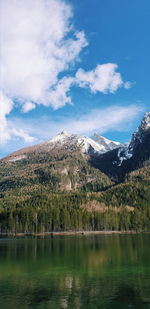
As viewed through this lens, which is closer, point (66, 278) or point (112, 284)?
point (112, 284)

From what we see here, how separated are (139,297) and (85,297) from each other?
7.88 metres

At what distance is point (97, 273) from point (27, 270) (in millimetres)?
16803

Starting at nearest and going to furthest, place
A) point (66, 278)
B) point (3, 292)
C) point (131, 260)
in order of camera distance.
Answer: point (3, 292)
point (66, 278)
point (131, 260)

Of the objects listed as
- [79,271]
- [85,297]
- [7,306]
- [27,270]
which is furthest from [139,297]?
[27,270]

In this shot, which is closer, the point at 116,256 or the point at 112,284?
the point at 112,284

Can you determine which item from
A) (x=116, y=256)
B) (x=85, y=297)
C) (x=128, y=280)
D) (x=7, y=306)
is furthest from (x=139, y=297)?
(x=116, y=256)

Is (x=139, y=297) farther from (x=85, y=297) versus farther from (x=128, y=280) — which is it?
(x=128, y=280)

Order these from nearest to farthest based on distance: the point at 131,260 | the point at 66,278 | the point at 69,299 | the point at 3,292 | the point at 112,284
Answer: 1. the point at 69,299
2. the point at 3,292
3. the point at 112,284
4. the point at 66,278
5. the point at 131,260

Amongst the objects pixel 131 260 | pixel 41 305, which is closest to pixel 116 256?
pixel 131 260

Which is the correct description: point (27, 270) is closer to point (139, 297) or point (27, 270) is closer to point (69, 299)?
point (69, 299)

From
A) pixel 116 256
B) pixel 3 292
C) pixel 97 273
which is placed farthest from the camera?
pixel 116 256

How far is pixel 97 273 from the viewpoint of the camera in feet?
205

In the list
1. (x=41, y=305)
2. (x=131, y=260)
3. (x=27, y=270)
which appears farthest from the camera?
(x=131, y=260)

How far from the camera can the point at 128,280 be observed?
54.2 meters
